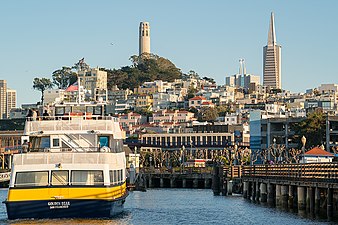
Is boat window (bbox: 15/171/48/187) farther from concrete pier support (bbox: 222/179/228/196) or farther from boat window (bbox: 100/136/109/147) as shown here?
concrete pier support (bbox: 222/179/228/196)

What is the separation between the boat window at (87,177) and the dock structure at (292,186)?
Result: 1326cm

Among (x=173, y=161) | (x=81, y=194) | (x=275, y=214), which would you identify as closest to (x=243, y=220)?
(x=275, y=214)

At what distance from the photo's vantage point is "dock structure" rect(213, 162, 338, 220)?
175 feet

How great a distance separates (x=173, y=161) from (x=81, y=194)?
458 ft

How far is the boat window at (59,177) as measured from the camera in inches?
1852

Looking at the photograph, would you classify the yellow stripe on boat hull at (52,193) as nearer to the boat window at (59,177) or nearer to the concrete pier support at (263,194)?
the boat window at (59,177)

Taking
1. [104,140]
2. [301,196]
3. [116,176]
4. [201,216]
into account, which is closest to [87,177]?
[116,176]

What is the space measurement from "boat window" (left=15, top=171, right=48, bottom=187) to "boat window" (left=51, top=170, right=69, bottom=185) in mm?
428

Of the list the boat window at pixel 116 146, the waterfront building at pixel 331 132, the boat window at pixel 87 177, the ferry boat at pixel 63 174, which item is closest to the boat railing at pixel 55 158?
the ferry boat at pixel 63 174

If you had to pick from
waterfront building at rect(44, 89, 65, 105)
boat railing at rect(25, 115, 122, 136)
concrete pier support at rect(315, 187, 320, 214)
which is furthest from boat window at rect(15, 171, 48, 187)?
concrete pier support at rect(315, 187, 320, 214)

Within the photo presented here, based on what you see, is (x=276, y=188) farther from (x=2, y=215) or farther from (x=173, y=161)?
(x=173, y=161)

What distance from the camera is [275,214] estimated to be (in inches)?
2240

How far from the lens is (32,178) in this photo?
4688 centimetres

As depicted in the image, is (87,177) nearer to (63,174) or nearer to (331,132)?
(63,174)
